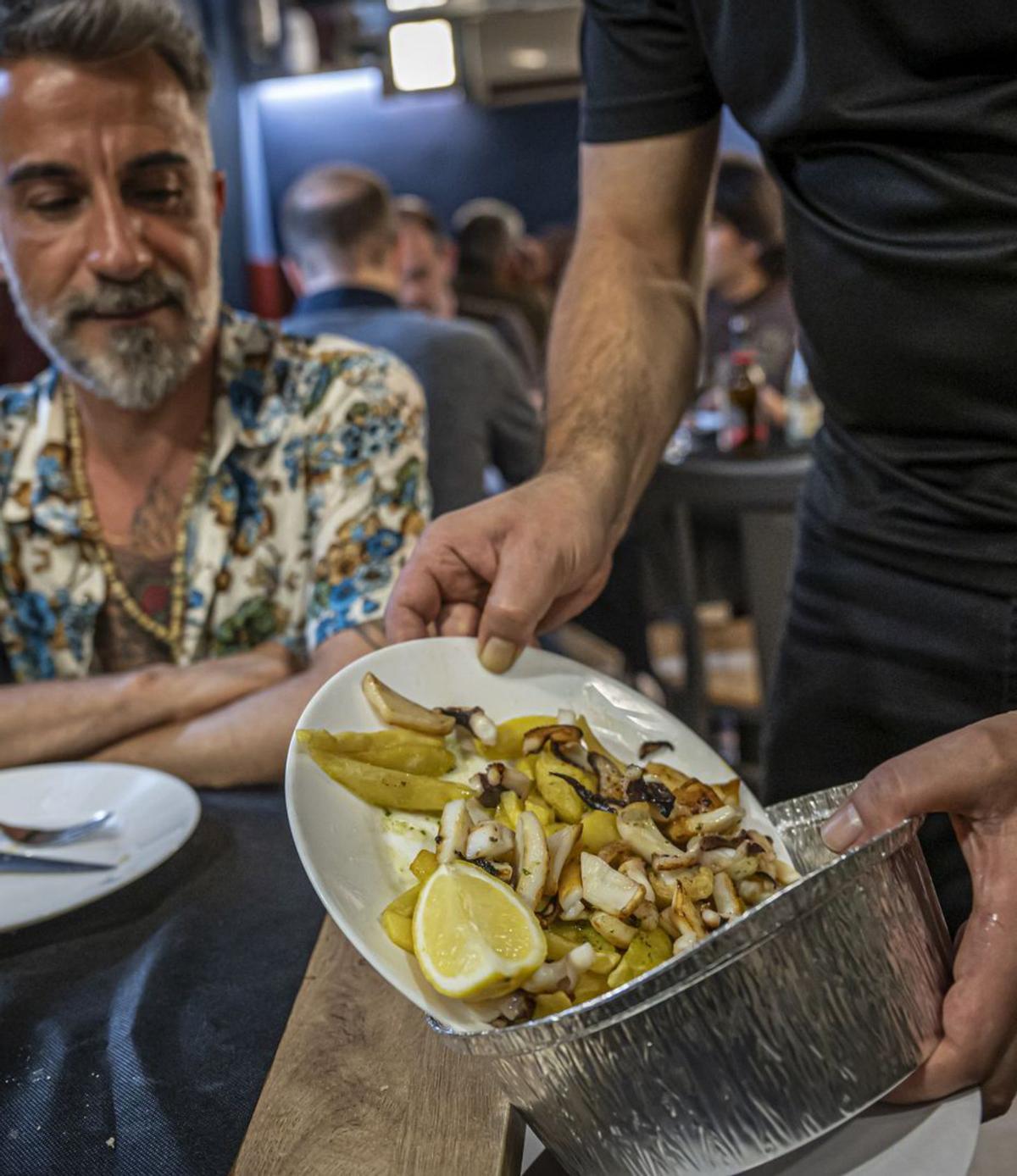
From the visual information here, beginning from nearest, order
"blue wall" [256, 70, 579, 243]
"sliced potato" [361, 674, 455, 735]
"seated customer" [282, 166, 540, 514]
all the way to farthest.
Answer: "sliced potato" [361, 674, 455, 735]
"seated customer" [282, 166, 540, 514]
"blue wall" [256, 70, 579, 243]

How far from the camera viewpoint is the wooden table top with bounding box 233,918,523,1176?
70 centimetres

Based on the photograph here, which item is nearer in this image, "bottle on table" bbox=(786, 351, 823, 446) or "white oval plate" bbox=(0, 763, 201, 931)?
"white oval plate" bbox=(0, 763, 201, 931)

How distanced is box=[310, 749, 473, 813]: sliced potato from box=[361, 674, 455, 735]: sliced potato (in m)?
0.04

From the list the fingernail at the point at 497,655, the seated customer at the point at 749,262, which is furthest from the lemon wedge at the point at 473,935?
the seated customer at the point at 749,262

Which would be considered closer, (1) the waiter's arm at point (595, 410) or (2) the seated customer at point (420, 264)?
(1) the waiter's arm at point (595, 410)

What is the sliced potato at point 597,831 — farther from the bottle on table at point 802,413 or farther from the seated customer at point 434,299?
the seated customer at point 434,299

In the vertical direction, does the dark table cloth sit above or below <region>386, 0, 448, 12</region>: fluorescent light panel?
below

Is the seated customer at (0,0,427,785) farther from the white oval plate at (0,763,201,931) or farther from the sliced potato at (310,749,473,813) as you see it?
the sliced potato at (310,749,473,813)

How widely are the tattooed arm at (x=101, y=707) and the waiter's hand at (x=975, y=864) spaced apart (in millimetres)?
935

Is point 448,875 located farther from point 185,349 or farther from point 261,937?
point 185,349

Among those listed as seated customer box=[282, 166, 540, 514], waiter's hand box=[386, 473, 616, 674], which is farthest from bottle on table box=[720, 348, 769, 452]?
waiter's hand box=[386, 473, 616, 674]

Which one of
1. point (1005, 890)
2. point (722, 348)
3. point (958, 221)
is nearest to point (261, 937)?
point (1005, 890)

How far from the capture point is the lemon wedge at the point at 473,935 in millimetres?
635

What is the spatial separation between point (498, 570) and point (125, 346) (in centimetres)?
88
